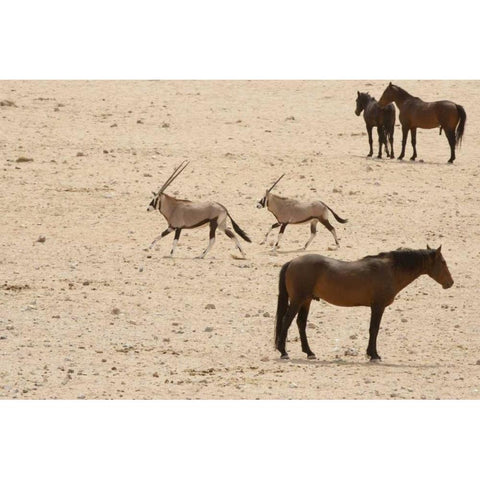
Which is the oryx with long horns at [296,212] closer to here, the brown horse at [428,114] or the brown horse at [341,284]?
the brown horse at [341,284]

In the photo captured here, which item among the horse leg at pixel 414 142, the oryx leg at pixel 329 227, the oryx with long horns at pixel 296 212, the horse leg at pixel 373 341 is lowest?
the horse leg at pixel 373 341

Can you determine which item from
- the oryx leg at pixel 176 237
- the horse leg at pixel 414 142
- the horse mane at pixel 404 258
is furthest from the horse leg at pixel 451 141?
the horse mane at pixel 404 258

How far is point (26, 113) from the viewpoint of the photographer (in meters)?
28.0

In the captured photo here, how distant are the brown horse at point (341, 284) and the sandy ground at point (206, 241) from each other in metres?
0.36

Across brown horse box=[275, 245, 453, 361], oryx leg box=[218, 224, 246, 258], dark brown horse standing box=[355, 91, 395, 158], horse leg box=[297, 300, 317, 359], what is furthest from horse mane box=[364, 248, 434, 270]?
dark brown horse standing box=[355, 91, 395, 158]

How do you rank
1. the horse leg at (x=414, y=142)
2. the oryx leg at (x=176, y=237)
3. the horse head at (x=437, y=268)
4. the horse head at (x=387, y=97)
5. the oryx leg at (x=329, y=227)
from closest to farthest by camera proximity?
the horse head at (x=437, y=268) → the oryx leg at (x=176, y=237) → the oryx leg at (x=329, y=227) → the horse head at (x=387, y=97) → the horse leg at (x=414, y=142)

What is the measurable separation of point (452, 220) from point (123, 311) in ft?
24.5

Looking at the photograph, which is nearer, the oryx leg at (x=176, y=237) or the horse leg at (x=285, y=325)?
the horse leg at (x=285, y=325)

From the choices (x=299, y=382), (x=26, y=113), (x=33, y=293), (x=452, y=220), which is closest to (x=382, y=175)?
(x=452, y=220)

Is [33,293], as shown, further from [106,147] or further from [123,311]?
[106,147]

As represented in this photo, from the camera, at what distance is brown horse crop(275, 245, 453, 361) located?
13602 mm

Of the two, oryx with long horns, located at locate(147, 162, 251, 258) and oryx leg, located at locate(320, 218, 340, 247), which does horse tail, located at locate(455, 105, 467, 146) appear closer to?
oryx leg, located at locate(320, 218, 340, 247)

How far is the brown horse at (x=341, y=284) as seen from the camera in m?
13.6

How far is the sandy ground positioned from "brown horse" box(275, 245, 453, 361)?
0.36 metres
